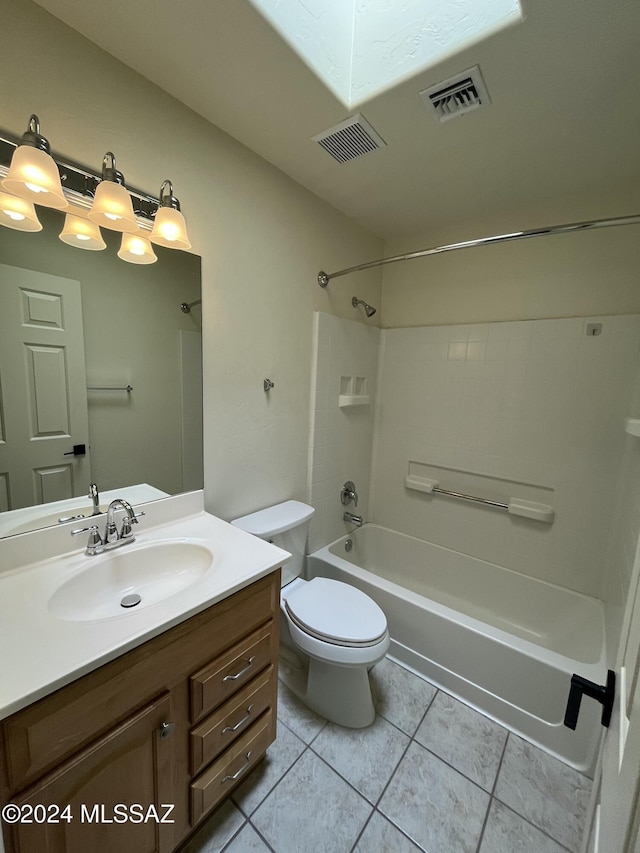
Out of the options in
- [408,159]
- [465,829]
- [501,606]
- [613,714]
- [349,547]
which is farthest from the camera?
[349,547]

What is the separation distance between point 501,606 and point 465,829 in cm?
113

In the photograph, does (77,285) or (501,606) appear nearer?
(77,285)

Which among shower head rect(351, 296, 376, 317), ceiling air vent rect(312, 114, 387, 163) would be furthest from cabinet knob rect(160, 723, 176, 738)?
shower head rect(351, 296, 376, 317)

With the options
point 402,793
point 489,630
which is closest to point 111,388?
point 402,793

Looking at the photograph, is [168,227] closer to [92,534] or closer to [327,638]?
[92,534]

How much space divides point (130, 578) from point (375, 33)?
1929 mm

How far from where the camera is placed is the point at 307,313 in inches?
71.9

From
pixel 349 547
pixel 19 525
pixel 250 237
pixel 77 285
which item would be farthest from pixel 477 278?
pixel 19 525

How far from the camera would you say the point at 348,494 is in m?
2.25

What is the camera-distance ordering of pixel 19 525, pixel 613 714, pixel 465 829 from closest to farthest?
pixel 613 714 → pixel 19 525 → pixel 465 829

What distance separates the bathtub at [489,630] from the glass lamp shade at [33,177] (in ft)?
6.16

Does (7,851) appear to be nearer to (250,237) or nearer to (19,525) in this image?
(19,525)

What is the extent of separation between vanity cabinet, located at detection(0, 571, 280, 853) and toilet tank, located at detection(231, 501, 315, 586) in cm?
43

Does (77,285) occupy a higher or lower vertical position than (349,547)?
higher
